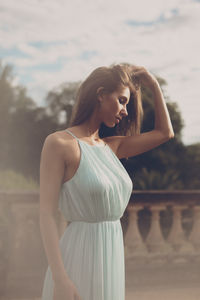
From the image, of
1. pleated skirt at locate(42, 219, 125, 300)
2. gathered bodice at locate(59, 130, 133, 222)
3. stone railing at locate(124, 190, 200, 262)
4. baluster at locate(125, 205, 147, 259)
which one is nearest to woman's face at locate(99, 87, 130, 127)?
gathered bodice at locate(59, 130, 133, 222)

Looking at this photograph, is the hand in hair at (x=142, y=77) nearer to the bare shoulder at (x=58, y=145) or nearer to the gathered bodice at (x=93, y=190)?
the gathered bodice at (x=93, y=190)

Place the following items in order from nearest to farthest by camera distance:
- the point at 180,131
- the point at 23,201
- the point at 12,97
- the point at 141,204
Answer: the point at 23,201
the point at 141,204
the point at 180,131
the point at 12,97

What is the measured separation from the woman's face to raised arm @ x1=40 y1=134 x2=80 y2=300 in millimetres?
340

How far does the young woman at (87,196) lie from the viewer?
212 centimetres

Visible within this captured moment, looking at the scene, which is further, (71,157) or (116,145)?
(116,145)

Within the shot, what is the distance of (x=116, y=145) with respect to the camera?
263cm

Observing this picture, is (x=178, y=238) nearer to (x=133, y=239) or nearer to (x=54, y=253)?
(x=133, y=239)

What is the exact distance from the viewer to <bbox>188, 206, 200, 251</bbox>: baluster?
19.0 feet

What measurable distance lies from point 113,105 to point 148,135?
0.40m

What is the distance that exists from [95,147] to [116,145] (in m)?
0.29

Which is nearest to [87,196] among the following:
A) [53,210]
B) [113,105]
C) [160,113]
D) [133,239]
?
[53,210]

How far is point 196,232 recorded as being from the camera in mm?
5859

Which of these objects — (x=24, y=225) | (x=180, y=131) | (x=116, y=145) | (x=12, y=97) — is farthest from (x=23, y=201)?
(x=12, y=97)

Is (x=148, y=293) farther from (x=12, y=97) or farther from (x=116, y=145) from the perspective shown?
(x=12, y=97)
